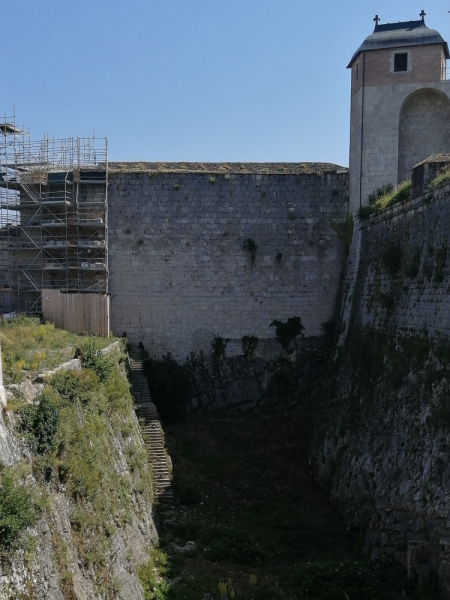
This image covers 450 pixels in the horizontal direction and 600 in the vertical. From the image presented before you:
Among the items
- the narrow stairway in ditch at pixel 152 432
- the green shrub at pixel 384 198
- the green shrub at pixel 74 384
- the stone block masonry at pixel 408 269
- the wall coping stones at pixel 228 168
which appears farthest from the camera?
the wall coping stones at pixel 228 168

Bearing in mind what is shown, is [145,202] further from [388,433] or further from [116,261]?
[388,433]

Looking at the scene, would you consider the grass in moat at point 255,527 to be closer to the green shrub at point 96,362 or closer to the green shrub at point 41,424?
the green shrub at point 96,362

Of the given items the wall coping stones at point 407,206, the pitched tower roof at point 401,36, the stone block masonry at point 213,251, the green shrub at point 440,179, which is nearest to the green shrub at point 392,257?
the wall coping stones at point 407,206

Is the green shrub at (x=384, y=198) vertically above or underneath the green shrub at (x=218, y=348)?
above

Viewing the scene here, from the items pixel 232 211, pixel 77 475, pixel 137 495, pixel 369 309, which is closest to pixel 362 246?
pixel 369 309

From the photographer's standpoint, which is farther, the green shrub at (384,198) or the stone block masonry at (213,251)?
the stone block masonry at (213,251)

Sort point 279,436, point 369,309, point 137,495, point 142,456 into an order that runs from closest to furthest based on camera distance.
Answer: point 137,495 < point 142,456 < point 369,309 < point 279,436

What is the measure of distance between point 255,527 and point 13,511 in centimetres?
823

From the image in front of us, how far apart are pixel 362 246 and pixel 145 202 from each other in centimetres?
699

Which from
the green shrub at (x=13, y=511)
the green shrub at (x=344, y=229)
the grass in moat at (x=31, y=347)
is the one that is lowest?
the green shrub at (x=13, y=511)

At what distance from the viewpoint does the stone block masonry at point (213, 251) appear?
19.3 m

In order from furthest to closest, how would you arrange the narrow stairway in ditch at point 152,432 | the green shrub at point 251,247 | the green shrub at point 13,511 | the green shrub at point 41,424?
the green shrub at point 251,247, the narrow stairway in ditch at point 152,432, the green shrub at point 41,424, the green shrub at point 13,511

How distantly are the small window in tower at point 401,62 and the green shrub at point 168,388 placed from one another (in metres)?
11.2

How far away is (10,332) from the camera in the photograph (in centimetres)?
1426
